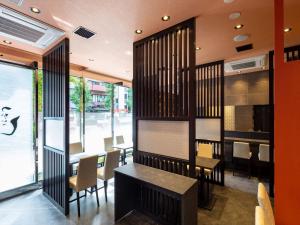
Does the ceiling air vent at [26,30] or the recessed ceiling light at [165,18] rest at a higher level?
the recessed ceiling light at [165,18]

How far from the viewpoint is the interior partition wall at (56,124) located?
8.93ft

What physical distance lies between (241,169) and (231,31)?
4050 millimetres

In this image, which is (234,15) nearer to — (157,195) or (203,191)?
(157,195)

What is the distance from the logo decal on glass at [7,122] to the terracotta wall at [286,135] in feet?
15.6

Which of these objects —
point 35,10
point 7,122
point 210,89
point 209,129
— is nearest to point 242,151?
point 209,129

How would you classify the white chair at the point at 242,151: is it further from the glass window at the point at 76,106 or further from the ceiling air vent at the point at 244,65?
the glass window at the point at 76,106

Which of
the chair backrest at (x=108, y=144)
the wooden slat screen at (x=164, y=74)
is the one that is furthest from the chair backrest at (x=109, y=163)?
the chair backrest at (x=108, y=144)

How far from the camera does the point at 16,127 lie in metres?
3.56

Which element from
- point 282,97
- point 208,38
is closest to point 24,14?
point 208,38

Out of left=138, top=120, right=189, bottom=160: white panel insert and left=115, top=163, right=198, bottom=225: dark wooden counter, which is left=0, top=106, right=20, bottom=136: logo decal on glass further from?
left=138, top=120, right=189, bottom=160: white panel insert

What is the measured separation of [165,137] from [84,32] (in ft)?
7.13

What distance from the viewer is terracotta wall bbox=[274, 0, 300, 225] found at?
5.10 feet

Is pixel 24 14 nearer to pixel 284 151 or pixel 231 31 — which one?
pixel 231 31

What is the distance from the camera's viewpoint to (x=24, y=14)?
2107 mm
